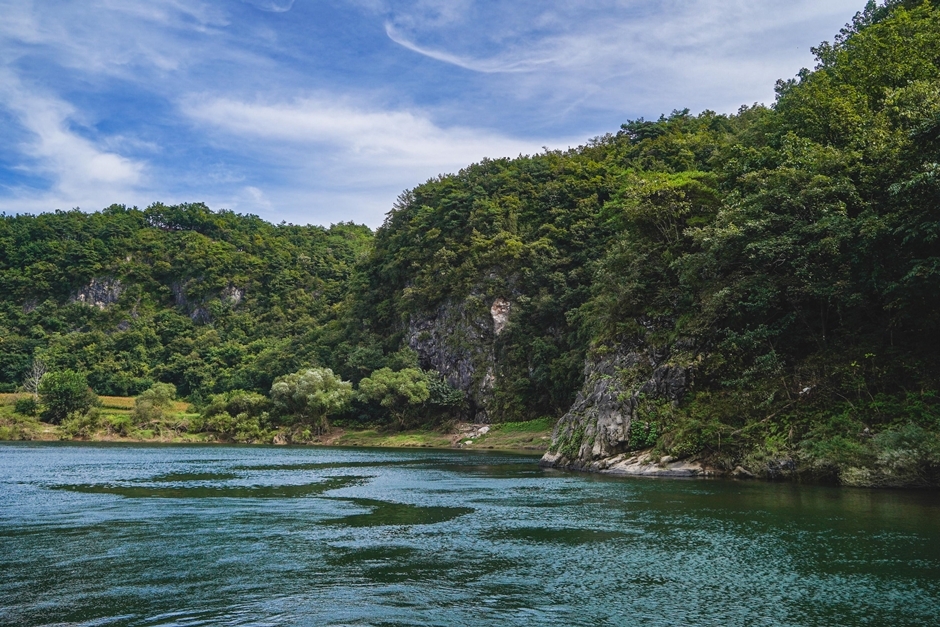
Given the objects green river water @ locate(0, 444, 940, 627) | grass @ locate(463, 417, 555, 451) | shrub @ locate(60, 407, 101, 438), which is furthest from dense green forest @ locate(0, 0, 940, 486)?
shrub @ locate(60, 407, 101, 438)

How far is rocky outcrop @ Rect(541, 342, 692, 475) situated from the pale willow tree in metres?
53.4

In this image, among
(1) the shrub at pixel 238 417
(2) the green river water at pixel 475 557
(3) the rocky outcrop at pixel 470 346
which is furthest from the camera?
(1) the shrub at pixel 238 417

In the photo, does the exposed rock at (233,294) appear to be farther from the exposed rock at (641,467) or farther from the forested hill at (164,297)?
the exposed rock at (641,467)

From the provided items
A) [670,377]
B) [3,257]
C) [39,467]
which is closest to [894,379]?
[670,377]

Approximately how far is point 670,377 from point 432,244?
2841 inches

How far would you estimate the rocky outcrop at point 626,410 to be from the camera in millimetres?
40500

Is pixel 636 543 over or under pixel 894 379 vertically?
under

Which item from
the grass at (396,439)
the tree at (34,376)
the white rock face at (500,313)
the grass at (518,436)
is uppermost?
the white rock face at (500,313)

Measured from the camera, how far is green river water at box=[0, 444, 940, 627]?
41.2 ft

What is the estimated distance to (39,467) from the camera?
1748 inches

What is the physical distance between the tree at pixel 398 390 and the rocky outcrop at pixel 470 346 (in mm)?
5344

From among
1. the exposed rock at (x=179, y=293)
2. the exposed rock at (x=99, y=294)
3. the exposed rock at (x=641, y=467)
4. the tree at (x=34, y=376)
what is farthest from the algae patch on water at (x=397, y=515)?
the exposed rock at (x=99, y=294)

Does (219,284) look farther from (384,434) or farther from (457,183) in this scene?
(384,434)

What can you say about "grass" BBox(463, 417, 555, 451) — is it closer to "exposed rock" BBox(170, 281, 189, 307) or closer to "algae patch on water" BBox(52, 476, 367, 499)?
"algae patch on water" BBox(52, 476, 367, 499)
